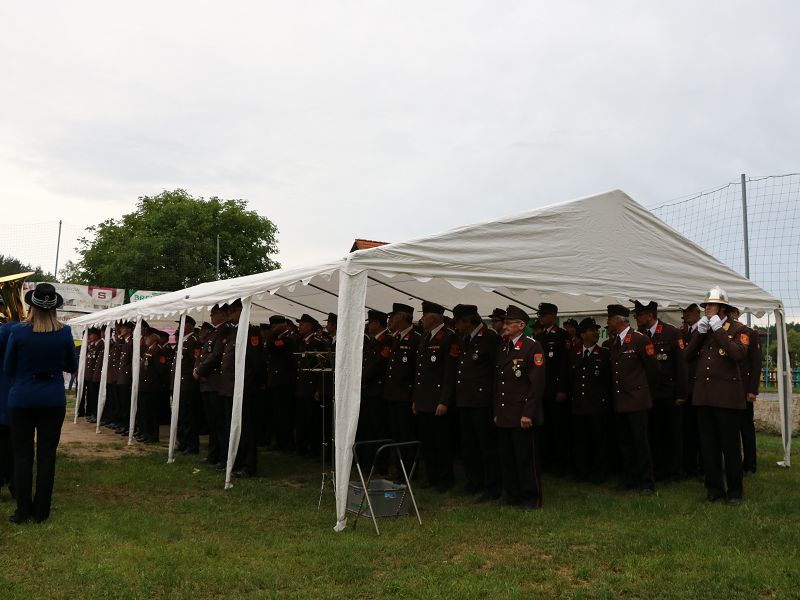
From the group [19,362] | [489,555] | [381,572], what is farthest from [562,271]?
[19,362]

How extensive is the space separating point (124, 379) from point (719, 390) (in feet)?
33.3

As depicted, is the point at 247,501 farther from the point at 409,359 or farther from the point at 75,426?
the point at 75,426

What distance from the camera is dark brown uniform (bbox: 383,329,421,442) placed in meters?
7.73

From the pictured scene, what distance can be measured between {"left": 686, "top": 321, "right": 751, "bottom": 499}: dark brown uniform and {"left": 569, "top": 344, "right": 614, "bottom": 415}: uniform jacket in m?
1.19

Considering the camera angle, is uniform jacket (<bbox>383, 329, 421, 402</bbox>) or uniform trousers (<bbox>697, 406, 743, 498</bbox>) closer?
uniform trousers (<bbox>697, 406, 743, 498</bbox>)

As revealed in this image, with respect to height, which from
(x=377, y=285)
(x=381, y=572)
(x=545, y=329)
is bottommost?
(x=381, y=572)

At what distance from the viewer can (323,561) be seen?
4.77 metres

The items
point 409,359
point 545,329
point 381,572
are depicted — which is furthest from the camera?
point 545,329

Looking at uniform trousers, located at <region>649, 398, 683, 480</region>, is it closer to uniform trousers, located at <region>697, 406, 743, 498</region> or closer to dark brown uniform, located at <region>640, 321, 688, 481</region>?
dark brown uniform, located at <region>640, 321, 688, 481</region>

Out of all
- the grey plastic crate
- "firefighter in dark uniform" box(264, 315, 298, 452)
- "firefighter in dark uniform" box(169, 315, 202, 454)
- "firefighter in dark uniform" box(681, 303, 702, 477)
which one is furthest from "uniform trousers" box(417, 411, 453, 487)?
"firefighter in dark uniform" box(169, 315, 202, 454)

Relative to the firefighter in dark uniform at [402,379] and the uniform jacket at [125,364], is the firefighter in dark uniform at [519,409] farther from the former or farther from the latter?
the uniform jacket at [125,364]

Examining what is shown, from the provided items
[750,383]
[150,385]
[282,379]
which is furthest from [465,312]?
[150,385]

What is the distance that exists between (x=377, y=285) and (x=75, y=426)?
8.11 metres

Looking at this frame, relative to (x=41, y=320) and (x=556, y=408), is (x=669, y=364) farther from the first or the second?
(x=41, y=320)
